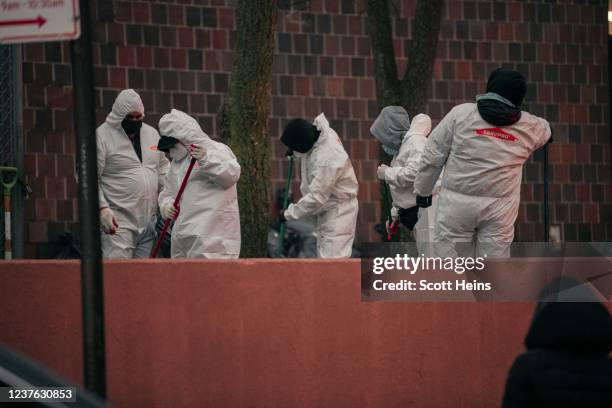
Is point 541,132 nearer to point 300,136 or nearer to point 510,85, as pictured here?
point 510,85

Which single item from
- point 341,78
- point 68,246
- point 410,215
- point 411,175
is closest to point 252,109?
point 410,215

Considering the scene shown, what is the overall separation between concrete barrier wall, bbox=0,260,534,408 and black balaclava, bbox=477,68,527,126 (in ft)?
3.96

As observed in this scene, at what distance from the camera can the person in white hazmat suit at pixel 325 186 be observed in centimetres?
1170

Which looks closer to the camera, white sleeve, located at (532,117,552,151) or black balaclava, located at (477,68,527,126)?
black balaclava, located at (477,68,527,126)

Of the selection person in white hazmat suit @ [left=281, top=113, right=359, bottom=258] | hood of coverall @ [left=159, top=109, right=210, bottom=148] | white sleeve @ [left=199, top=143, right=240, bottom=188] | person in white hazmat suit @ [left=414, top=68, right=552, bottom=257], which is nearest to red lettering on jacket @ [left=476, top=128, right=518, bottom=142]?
person in white hazmat suit @ [left=414, top=68, right=552, bottom=257]

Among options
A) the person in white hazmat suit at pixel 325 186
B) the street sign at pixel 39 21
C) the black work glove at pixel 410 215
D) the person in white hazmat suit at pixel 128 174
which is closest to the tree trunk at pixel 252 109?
the person in white hazmat suit at pixel 325 186

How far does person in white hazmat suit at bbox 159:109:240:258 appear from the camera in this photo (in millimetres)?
11008

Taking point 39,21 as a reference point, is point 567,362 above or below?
below

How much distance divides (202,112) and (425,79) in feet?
10.8

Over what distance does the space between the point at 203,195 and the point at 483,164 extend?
7.90 ft

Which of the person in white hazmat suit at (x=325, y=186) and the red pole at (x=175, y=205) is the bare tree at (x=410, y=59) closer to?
the person in white hazmat suit at (x=325, y=186)

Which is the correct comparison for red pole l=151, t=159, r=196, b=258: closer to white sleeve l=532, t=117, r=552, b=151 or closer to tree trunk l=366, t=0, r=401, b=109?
white sleeve l=532, t=117, r=552, b=151

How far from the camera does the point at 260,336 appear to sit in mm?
Answer: 9000

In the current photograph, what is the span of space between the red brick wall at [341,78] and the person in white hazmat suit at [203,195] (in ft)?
16.2
